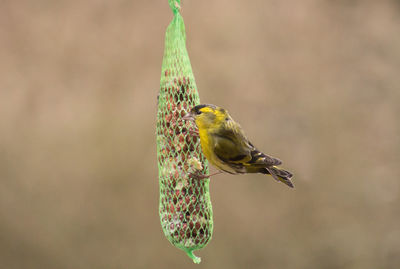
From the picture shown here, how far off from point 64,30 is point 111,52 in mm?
445

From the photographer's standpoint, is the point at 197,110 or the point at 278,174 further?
the point at 278,174

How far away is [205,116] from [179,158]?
294mm

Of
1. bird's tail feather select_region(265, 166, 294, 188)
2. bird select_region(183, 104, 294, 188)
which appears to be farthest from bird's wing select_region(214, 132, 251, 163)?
bird's tail feather select_region(265, 166, 294, 188)

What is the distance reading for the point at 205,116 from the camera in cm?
219

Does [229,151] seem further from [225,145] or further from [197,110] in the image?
[197,110]

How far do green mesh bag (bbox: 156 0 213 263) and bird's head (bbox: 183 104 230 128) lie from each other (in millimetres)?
142

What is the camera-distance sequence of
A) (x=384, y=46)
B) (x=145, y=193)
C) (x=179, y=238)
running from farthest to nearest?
1. (x=384, y=46)
2. (x=145, y=193)
3. (x=179, y=238)

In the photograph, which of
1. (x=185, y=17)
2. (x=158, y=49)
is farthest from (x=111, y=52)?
(x=185, y=17)

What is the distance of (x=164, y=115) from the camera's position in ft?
7.88

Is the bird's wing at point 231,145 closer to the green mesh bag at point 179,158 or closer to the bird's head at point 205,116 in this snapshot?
the bird's head at point 205,116

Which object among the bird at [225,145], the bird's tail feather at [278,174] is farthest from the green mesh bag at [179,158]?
the bird's tail feather at [278,174]

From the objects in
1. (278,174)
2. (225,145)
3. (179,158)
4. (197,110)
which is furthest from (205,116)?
(278,174)

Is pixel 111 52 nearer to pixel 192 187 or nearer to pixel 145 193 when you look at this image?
pixel 145 193

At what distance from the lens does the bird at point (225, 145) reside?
220 centimetres
